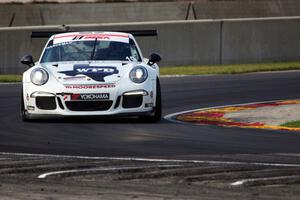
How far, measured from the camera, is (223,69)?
2523cm

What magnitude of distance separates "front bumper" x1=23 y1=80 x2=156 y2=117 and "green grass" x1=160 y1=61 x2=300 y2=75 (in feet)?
33.6

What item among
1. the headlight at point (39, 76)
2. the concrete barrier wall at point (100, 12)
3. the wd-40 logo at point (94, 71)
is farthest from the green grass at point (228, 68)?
the headlight at point (39, 76)

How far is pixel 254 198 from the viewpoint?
8.07 m

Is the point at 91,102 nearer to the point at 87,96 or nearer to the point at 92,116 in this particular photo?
the point at 87,96

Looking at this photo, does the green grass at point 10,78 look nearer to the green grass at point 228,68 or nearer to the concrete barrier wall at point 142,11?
the green grass at point 228,68

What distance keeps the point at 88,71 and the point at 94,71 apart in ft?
0.26

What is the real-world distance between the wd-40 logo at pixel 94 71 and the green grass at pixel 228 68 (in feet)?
32.9

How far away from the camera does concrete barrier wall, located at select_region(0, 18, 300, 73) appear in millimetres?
25719

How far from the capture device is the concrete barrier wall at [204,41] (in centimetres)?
2572

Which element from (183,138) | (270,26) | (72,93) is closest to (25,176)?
(183,138)

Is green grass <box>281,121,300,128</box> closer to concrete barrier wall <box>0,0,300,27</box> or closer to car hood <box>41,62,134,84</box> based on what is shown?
car hood <box>41,62,134,84</box>

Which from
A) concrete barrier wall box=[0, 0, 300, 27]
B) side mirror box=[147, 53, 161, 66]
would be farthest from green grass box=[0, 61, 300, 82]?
side mirror box=[147, 53, 161, 66]

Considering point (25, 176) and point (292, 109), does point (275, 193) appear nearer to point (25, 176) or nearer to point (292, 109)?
point (25, 176)

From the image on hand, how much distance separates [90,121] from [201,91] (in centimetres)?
572
